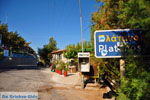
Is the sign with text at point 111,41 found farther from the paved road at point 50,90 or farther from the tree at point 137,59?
the paved road at point 50,90

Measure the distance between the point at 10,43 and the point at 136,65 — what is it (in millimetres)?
30924

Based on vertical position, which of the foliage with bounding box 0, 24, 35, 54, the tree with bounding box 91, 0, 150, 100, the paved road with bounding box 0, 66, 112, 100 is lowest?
the paved road with bounding box 0, 66, 112, 100

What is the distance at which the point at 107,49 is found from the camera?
92.7 inches

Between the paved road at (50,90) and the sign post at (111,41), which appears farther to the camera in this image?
the paved road at (50,90)

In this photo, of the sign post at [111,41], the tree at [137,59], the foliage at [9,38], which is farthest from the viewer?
the foliage at [9,38]

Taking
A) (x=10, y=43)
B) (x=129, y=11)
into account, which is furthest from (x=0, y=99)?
(x=10, y=43)

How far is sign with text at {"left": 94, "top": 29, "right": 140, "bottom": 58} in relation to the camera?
2307 millimetres

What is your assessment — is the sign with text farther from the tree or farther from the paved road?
the paved road

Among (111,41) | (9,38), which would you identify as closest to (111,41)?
(111,41)

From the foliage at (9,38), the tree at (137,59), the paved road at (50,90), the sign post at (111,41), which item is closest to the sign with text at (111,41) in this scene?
the sign post at (111,41)

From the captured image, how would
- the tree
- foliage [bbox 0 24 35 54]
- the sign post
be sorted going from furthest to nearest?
1. foliage [bbox 0 24 35 54]
2. the sign post
3. the tree

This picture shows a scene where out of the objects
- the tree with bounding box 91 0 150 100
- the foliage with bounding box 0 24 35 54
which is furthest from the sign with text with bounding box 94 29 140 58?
the foliage with bounding box 0 24 35 54

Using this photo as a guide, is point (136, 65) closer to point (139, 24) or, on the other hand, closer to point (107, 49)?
point (107, 49)

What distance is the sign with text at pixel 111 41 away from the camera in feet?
7.57
